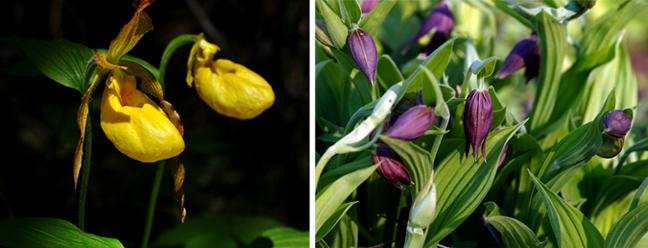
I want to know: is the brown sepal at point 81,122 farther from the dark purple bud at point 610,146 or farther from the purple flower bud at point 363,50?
the dark purple bud at point 610,146

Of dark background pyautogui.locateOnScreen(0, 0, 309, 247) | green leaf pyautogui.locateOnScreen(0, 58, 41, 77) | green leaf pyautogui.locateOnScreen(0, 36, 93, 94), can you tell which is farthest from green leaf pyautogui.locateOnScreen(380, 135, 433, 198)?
dark background pyautogui.locateOnScreen(0, 0, 309, 247)

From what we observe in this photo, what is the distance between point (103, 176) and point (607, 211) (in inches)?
42.2

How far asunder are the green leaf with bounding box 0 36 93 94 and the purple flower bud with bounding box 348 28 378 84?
0.85ft

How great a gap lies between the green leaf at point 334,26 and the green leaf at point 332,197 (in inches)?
4.7

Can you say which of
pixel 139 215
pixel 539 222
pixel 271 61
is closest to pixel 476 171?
pixel 539 222

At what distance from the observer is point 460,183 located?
0.46 m

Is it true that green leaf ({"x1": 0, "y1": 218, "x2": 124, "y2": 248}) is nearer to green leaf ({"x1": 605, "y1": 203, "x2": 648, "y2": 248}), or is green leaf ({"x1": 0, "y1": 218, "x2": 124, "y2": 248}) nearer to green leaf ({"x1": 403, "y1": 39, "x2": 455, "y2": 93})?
green leaf ({"x1": 403, "y1": 39, "x2": 455, "y2": 93})

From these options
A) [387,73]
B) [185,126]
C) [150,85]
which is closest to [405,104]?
[387,73]

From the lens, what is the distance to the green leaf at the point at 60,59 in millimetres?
472

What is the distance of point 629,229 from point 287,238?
421 mm

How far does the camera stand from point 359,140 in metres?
0.38

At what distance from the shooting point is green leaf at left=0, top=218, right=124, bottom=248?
0.43 metres

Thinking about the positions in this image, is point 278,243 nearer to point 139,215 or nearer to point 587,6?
point 587,6

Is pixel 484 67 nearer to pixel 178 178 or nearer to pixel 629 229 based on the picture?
pixel 629 229
